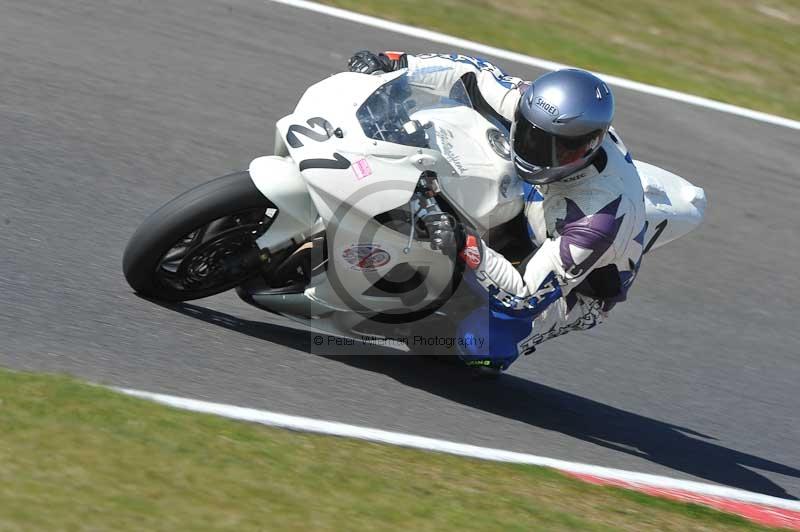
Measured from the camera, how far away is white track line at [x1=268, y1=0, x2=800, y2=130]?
9.31 metres

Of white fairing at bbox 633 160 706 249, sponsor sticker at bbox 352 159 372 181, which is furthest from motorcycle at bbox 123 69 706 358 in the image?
white fairing at bbox 633 160 706 249

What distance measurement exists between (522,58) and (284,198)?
5379mm

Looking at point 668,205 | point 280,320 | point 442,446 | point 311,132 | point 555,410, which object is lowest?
point 555,410

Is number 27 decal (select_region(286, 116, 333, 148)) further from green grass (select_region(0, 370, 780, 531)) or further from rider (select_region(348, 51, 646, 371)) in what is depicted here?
green grass (select_region(0, 370, 780, 531))

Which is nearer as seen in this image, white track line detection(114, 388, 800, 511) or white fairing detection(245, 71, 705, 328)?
white track line detection(114, 388, 800, 511)

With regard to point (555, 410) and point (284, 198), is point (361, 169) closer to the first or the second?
point (284, 198)

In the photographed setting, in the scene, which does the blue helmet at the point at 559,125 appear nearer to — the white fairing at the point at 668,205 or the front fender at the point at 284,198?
the white fairing at the point at 668,205

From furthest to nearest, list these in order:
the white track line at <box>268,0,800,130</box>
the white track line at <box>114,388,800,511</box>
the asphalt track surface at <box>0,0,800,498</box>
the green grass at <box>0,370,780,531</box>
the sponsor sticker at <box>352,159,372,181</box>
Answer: the white track line at <box>268,0,800,130</box>, the asphalt track surface at <box>0,0,800,498</box>, the sponsor sticker at <box>352,159,372,181</box>, the white track line at <box>114,388,800,511</box>, the green grass at <box>0,370,780,531</box>

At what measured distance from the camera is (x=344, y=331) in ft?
16.5

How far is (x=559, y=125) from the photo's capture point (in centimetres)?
459

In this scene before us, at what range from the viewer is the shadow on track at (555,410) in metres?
5.18

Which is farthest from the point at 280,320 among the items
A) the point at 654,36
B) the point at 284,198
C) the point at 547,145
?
the point at 654,36

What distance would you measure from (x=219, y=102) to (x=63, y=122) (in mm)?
1154

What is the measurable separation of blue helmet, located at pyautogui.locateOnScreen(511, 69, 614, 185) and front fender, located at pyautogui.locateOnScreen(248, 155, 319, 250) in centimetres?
89
